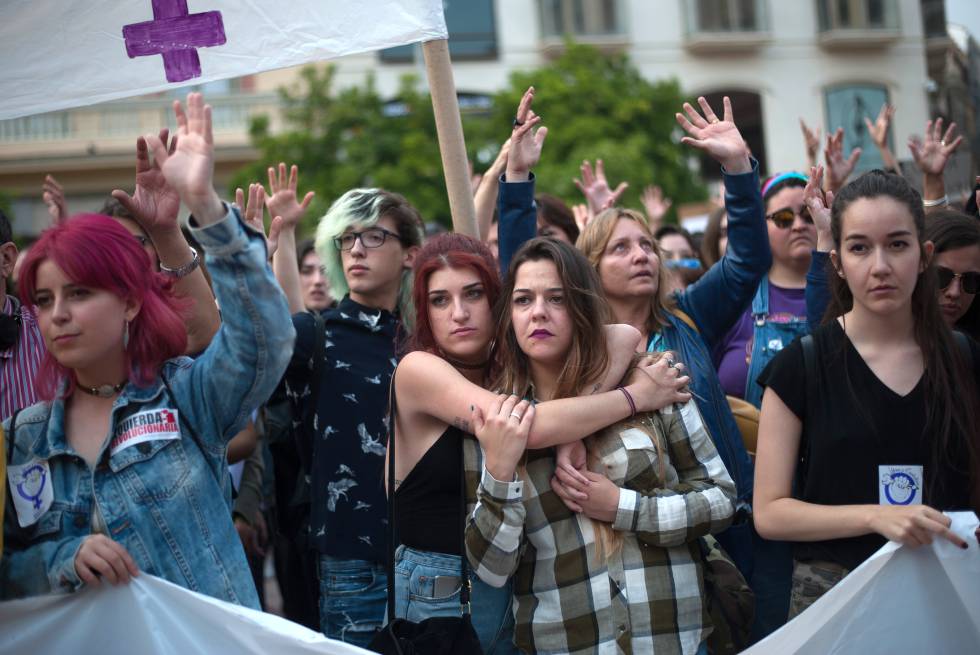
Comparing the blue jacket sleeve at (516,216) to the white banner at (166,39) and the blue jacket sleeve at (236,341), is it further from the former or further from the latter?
the blue jacket sleeve at (236,341)

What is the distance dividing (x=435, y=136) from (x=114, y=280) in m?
15.0

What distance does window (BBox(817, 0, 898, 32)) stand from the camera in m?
23.7

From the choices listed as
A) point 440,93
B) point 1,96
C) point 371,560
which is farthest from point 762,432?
point 1,96

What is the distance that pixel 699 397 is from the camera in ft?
10.9

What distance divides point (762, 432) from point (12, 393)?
2304mm

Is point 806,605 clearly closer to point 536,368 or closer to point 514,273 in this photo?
point 536,368

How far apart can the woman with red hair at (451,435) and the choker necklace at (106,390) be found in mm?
752

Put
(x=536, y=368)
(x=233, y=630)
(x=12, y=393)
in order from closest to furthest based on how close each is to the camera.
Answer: (x=233, y=630)
(x=536, y=368)
(x=12, y=393)

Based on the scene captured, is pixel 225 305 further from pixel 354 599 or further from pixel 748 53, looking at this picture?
pixel 748 53

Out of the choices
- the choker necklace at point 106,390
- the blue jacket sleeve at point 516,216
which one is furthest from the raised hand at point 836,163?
the choker necklace at point 106,390

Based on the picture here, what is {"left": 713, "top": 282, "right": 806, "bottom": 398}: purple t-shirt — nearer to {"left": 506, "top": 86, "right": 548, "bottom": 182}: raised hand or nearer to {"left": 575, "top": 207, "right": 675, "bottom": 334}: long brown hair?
{"left": 575, "top": 207, "right": 675, "bottom": 334}: long brown hair

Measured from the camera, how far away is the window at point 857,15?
23703mm

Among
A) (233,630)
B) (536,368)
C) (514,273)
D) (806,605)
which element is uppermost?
(514,273)

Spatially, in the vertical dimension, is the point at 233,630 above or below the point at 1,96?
below
